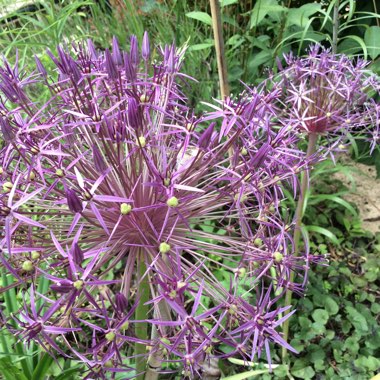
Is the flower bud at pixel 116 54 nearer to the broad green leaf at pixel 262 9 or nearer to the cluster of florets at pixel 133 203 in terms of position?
the cluster of florets at pixel 133 203

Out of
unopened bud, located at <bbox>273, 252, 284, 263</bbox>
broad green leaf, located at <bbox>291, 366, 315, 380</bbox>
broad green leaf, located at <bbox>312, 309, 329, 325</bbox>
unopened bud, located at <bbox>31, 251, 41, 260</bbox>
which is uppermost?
unopened bud, located at <bbox>31, 251, 41, 260</bbox>

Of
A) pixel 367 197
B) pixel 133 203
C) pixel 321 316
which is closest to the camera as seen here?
pixel 133 203

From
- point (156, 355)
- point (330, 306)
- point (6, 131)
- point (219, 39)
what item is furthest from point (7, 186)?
point (330, 306)

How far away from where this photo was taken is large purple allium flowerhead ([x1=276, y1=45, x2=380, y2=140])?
1.26m

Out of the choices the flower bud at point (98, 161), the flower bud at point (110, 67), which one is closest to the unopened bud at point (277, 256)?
the flower bud at point (98, 161)

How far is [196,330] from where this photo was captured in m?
0.70

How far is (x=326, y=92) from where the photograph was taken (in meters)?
1.31

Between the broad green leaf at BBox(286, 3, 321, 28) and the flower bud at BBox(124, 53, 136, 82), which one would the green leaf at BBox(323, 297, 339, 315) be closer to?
the broad green leaf at BBox(286, 3, 321, 28)

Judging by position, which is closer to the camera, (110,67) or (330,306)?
(110,67)

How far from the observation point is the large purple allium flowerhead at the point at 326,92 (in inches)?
49.4

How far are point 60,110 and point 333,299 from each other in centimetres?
149

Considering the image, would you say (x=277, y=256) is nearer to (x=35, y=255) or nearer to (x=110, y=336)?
(x=110, y=336)

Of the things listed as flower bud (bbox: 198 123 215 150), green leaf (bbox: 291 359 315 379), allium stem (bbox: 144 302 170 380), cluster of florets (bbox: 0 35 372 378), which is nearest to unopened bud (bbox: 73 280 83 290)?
cluster of florets (bbox: 0 35 372 378)

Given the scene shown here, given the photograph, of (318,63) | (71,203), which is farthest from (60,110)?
(318,63)
